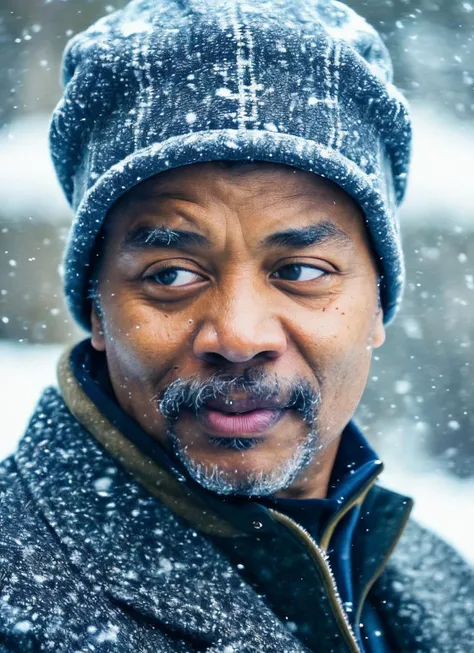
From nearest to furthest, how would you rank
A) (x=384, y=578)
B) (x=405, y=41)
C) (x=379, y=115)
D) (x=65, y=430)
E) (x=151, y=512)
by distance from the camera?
(x=151, y=512) < (x=65, y=430) < (x=379, y=115) < (x=384, y=578) < (x=405, y=41)

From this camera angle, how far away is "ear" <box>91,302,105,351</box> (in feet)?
7.90

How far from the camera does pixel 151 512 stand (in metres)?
2.04

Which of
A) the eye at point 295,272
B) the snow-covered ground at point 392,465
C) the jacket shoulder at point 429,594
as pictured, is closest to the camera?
the eye at point 295,272

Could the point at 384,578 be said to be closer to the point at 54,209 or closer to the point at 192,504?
the point at 192,504

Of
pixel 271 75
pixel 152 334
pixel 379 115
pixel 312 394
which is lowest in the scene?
pixel 312 394

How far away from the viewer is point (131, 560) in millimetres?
→ 1925

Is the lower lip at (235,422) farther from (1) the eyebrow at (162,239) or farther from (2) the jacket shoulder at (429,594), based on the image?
(2) the jacket shoulder at (429,594)

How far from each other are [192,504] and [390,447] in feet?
16.8

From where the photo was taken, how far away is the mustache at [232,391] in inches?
80.4

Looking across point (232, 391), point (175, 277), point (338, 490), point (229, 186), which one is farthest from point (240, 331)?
point (338, 490)

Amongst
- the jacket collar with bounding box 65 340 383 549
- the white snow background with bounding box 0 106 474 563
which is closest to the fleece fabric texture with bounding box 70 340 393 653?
the jacket collar with bounding box 65 340 383 549

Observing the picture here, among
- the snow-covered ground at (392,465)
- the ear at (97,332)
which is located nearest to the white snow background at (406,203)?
the snow-covered ground at (392,465)

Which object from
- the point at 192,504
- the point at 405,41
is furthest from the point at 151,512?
the point at 405,41

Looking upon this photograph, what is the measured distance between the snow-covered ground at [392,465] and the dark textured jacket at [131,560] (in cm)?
352
